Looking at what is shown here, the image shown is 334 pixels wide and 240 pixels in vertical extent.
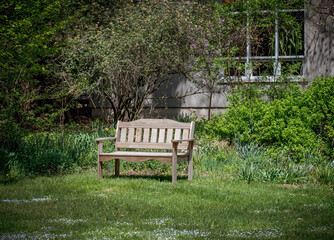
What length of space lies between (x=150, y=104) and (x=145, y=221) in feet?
27.5

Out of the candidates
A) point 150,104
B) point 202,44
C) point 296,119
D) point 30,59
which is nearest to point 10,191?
point 30,59

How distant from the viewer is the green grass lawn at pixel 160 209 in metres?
4.14

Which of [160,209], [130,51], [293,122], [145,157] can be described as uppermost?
[130,51]

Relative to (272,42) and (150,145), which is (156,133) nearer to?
(150,145)

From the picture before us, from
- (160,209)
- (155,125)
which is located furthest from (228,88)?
(160,209)

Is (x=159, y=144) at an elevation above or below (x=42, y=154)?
above

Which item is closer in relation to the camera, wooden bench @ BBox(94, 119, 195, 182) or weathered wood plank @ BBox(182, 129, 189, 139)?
wooden bench @ BBox(94, 119, 195, 182)

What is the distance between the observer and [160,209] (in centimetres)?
518

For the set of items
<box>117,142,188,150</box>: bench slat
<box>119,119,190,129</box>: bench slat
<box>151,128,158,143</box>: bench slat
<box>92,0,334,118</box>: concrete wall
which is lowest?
<box>117,142,188,150</box>: bench slat

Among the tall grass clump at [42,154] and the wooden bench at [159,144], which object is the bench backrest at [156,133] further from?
the tall grass clump at [42,154]

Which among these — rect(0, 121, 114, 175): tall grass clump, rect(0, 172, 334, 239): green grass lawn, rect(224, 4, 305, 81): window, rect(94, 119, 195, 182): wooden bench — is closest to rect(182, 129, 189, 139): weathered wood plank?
rect(94, 119, 195, 182): wooden bench

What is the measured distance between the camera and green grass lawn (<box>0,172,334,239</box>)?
4137mm

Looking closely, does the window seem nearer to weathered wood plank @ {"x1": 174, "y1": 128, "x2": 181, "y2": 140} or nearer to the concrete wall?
the concrete wall

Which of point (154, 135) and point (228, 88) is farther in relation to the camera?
point (228, 88)
